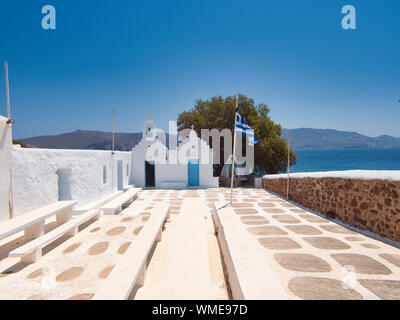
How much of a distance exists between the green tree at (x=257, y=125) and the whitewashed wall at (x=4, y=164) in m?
14.4

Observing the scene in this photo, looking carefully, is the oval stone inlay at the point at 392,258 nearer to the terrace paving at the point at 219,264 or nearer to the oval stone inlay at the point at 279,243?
the terrace paving at the point at 219,264

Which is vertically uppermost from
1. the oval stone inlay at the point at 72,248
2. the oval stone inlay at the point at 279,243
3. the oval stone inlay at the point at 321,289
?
the oval stone inlay at the point at 321,289

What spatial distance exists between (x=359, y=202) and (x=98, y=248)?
5921 millimetres

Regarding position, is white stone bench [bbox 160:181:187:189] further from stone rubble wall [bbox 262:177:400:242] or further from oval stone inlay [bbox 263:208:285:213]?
stone rubble wall [bbox 262:177:400:242]

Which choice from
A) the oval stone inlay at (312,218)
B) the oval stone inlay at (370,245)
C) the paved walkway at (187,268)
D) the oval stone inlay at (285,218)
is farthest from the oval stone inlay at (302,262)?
the oval stone inlay at (312,218)

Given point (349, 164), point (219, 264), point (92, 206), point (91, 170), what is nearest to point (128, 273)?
point (219, 264)

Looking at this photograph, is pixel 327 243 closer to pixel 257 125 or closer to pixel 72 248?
pixel 72 248

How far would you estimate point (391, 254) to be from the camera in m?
3.54

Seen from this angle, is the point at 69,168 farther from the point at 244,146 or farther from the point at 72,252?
the point at 244,146

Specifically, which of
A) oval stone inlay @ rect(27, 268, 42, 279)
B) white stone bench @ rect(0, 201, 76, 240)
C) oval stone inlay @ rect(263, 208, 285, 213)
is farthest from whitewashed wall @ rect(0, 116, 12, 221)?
oval stone inlay @ rect(263, 208, 285, 213)

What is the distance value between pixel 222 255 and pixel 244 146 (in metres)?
14.0

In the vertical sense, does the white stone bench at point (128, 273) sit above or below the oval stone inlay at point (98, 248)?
above

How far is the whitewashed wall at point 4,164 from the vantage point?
486 cm
